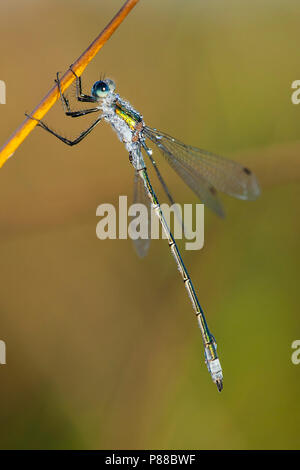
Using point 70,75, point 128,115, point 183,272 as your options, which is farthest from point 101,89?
point 183,272

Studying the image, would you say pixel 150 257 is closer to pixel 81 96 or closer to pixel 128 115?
pixel 128 115

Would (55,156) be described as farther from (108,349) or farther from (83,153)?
(108,349)

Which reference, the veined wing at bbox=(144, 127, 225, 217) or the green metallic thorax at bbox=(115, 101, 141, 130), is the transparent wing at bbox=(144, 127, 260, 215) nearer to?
the veined wing at bbox=(144, 127, 225, 217)

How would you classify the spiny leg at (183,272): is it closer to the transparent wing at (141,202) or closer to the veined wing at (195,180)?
the transparent wing at (141,202)

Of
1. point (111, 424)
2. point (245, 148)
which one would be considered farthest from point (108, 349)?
point (245, 148)

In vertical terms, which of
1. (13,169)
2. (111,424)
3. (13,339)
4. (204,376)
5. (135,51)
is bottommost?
(111,424)

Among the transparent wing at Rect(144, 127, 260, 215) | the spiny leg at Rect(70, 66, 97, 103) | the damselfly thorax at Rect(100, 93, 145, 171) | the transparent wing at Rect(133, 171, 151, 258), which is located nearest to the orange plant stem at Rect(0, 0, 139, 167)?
the spiny leg at Rect(70, 66, 97, 103)
